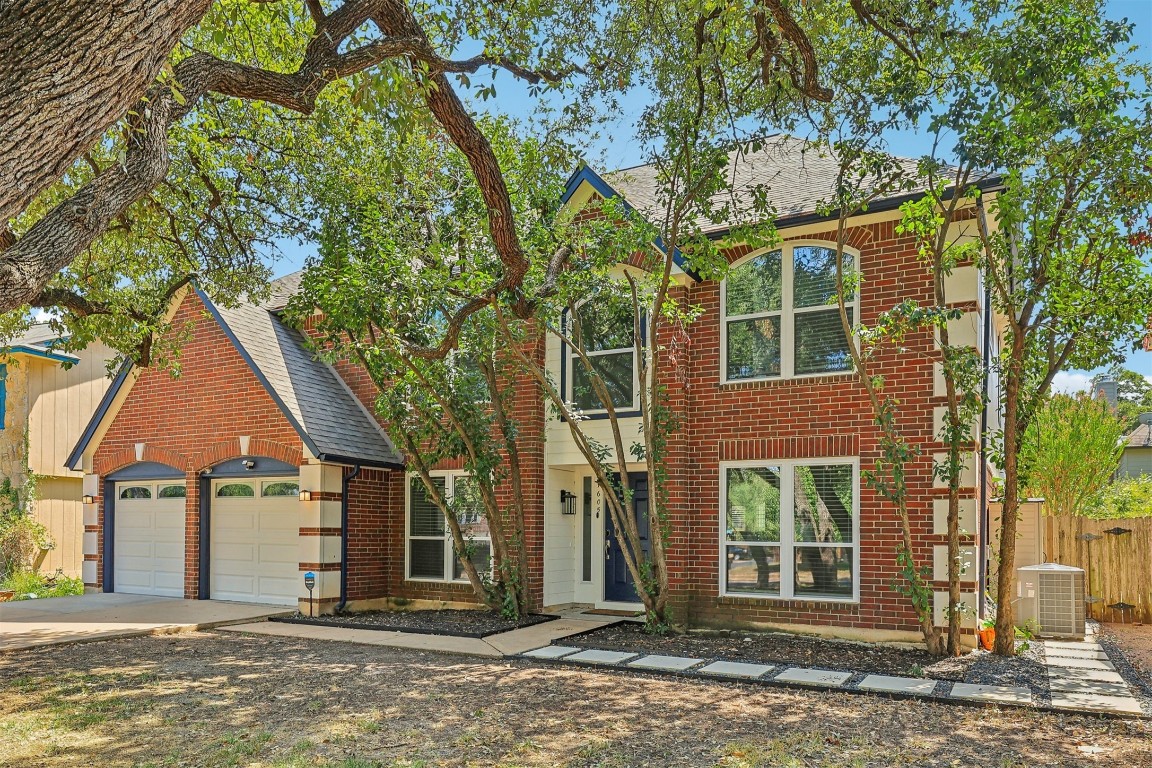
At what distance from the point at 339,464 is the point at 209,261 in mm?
3715

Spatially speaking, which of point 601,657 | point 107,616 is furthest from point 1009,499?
point 107,616

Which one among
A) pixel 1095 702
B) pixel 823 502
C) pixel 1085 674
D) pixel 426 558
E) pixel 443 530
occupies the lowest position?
pixel 1085 674

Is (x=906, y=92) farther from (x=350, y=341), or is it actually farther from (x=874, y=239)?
(x=350, y=341)

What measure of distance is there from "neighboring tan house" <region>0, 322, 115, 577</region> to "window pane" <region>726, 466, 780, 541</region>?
46.5 feet

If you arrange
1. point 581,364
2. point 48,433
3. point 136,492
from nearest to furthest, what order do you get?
1. point 581,364
2. point 136,492
3. point 48,433

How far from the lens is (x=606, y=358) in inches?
533

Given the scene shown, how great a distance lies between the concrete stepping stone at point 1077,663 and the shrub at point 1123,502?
9.32 meters

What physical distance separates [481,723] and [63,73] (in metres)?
5.69

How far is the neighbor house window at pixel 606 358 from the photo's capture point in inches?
525

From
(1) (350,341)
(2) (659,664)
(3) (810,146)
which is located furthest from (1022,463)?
(1) (350,341)

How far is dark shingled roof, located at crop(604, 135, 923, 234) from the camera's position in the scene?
1195 centimetres

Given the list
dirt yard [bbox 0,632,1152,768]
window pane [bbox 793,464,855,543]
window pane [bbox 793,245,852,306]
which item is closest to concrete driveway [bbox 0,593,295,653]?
dirt yard [bbox 0,632,1152,768]

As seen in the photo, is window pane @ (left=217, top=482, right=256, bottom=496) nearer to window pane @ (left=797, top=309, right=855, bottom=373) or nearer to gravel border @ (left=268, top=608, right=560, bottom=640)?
gravel border @ (left=268, top=608, right=560, bottom=640)

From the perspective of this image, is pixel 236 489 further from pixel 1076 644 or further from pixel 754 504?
pixel 1076 644
